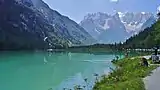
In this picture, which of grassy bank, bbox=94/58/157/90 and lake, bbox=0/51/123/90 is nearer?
grassy bank, bbox=94/58/157/90

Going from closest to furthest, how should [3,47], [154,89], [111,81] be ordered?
[154,89] < [111,81] < [3,47]

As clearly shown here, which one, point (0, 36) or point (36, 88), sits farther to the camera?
point (0, 36)

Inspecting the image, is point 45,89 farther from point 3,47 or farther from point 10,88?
point 3,47

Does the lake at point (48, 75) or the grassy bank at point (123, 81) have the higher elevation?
the grassy bank at point (123, 81)

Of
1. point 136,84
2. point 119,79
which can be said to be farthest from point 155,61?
point 136,84

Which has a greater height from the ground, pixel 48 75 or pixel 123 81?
pixel 123 81

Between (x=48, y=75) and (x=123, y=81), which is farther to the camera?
(x=48, y=75)

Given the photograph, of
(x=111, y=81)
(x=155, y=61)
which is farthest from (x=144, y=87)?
(x=155, y=61)

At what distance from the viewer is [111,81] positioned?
2266 centimetres

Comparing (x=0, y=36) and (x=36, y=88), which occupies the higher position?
(x=0, y=36)

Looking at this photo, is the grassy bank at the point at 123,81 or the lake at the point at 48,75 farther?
the lake at the point at 48,75

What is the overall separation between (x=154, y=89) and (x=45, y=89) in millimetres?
17510

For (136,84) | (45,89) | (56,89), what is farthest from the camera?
(45,89)

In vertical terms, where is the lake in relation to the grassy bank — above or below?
below
